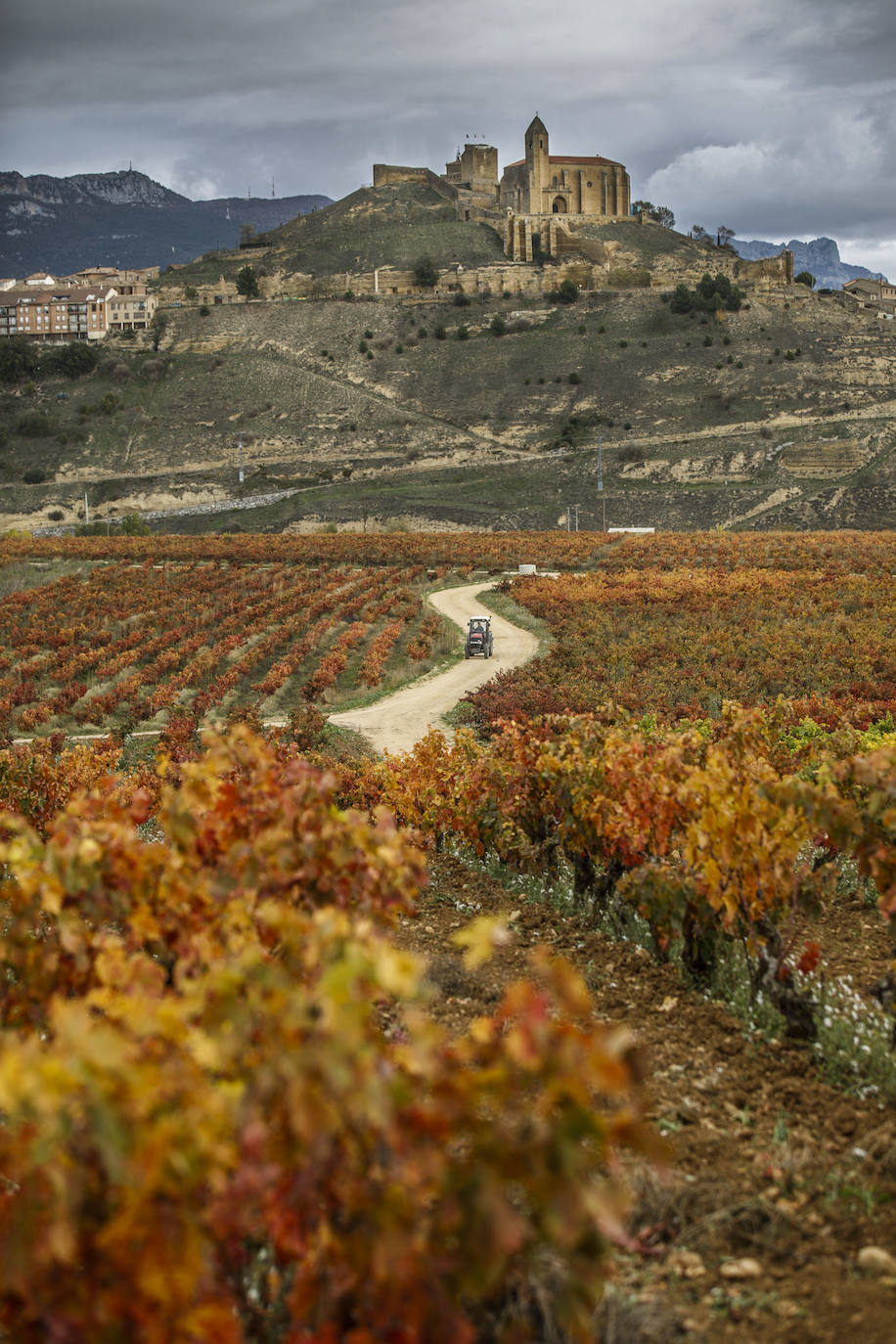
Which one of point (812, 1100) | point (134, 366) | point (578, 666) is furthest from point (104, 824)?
point (134, 366)

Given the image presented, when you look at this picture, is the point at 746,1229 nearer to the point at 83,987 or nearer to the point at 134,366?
the point at 83,987

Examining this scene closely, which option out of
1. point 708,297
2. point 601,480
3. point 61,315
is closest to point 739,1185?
point 601,480

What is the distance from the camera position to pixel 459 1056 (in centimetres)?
274

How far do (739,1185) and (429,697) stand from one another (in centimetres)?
2024

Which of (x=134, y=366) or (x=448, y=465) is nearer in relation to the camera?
(x=448, y=465)

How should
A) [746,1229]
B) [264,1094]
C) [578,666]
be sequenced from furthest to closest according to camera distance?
[578,666]
[746,1229]
[264,1094]

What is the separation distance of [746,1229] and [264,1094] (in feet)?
8.12

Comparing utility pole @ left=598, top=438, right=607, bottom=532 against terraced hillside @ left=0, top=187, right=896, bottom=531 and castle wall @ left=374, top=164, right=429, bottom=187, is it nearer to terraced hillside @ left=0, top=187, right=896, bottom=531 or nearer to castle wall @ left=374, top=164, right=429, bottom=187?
terraced hillside @ left=0, top=187, right=896, bottom=531

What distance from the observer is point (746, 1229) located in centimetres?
393

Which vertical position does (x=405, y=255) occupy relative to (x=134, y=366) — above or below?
above

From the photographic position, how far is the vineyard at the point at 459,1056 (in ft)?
7.93

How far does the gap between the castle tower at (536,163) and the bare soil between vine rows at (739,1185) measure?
13220 centimetres

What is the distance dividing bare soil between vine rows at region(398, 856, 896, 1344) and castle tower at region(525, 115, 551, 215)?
132m

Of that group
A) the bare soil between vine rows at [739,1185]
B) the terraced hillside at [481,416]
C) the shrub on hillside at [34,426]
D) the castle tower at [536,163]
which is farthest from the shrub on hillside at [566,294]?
the bare soil between vine rows at [739,1185]
